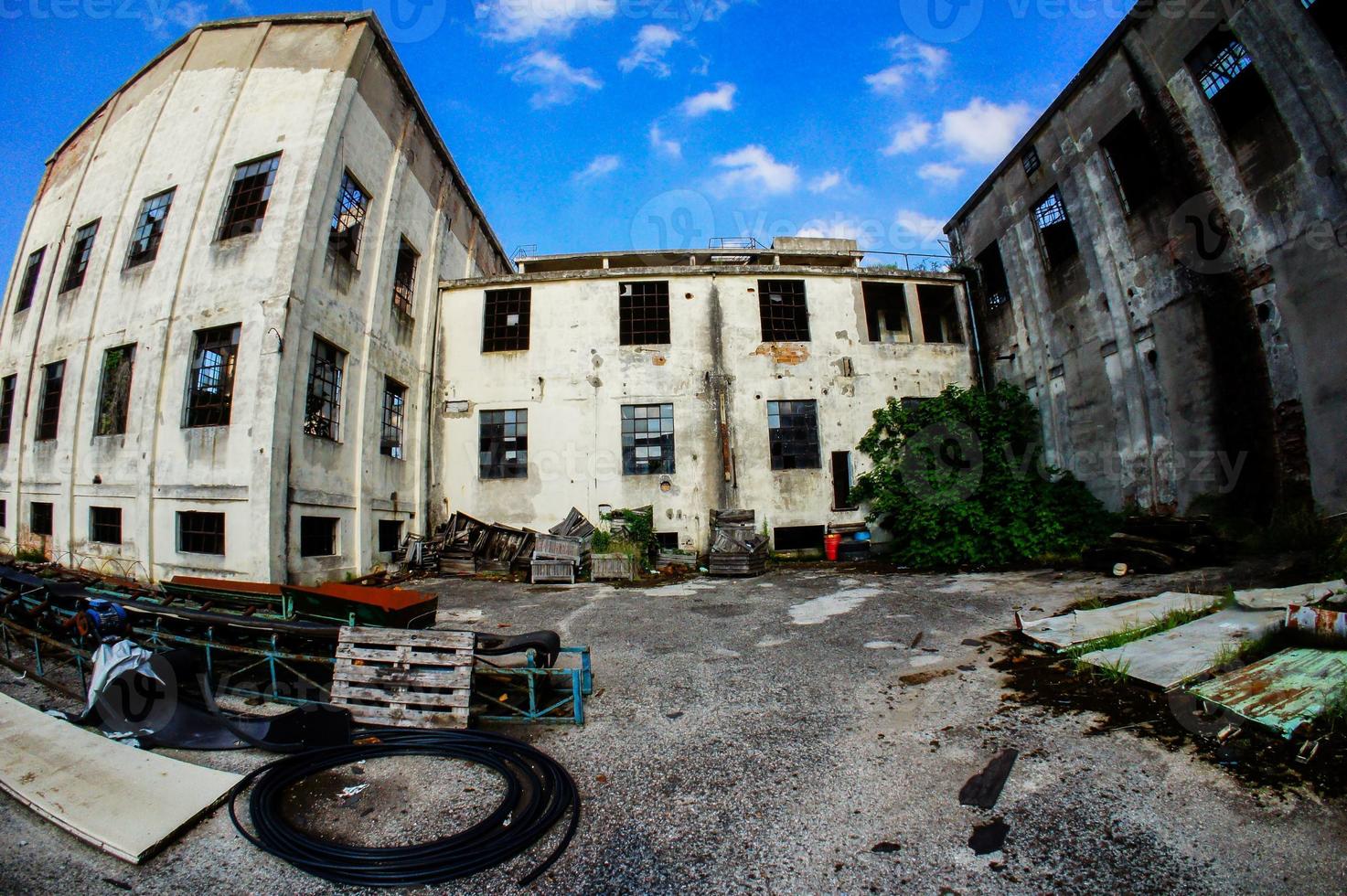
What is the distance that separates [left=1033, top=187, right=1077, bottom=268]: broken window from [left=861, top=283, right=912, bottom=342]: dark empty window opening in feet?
11.5

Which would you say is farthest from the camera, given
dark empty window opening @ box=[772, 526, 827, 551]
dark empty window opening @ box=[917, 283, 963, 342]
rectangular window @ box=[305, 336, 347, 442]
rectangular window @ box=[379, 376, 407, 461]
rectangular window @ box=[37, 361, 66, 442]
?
dark empty window opening @ box=[917, 283, 963, 342]

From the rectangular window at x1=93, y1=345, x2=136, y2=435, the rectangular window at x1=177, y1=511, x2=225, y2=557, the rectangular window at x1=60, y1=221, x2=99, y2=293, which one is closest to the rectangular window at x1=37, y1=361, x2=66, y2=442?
the rectangular window at x1=93, y1=345, x2=136, y2=435

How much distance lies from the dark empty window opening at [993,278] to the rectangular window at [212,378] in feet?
58.6

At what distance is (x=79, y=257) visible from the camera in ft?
40.1

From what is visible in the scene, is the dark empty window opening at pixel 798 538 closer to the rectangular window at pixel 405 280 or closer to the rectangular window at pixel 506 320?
the rectangular window at pixel 506 320

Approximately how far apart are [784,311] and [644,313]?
3.92 metres

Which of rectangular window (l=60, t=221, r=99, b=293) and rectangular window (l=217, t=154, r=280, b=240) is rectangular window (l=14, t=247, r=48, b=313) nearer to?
rectangular window (l=60, t=221, r=99, b=293)

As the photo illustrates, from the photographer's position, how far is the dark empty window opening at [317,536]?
30.3 ft

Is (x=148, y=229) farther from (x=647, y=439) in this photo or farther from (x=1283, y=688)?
(x=1283, y=688)

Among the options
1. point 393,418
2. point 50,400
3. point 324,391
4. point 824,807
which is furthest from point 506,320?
point 824,807

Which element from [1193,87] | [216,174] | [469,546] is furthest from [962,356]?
[216,174]

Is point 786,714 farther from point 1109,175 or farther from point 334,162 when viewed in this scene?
point 1109,175

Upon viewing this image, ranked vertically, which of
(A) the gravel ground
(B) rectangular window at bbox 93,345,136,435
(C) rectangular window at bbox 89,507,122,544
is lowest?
(A) the gravel ground

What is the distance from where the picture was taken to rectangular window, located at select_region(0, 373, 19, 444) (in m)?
12.4
